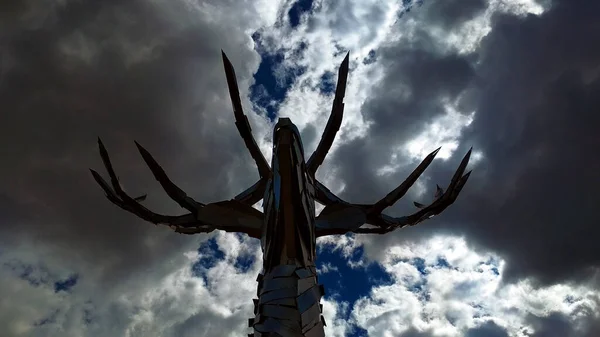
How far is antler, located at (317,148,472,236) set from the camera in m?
11.7

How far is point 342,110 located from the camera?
1225 cm

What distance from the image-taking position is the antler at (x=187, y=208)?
1133cm

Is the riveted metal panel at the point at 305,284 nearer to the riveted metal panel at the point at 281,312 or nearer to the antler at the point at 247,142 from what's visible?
the riveted metal panel at the point at 281,312

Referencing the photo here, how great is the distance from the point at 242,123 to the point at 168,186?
7.17 feet

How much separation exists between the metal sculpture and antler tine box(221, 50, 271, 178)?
0.07 ft

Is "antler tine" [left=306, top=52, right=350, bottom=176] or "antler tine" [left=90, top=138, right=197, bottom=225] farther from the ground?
"antler tine" [left=306, top=52, right=350, bottom=176]

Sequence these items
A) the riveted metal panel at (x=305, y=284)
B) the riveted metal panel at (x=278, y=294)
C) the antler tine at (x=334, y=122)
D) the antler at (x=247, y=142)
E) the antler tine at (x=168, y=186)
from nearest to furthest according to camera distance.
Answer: the riveted metal panel at (x=278, y=294)
the riveted metal panel at (x=305, y=284)
the antler tine at (x=168, y=186)
the antler at (x=247, y=142)
the antler tine at (x=334, y=122)

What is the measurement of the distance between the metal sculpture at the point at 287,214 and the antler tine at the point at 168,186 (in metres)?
0.02

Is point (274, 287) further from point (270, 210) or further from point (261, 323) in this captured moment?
point (270, 210)

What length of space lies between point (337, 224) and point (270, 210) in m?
1.75

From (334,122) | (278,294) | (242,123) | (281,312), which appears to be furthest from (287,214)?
(334,122)

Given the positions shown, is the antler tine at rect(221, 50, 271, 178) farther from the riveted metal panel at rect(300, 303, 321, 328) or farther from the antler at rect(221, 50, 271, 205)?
the riveted metal panel at rect(300, 303, 321, 328)

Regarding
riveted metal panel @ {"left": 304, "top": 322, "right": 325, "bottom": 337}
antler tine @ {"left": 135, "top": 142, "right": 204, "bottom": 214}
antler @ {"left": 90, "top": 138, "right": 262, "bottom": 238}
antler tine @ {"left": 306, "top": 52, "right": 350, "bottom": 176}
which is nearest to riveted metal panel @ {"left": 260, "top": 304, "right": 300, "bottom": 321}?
riveted metal panel @ {"left": 304, "top": 322, "right": 325, "bottom": 337}

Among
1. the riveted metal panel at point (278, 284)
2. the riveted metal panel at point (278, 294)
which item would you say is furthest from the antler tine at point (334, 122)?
the riveted metal panel at point (278, 294)
